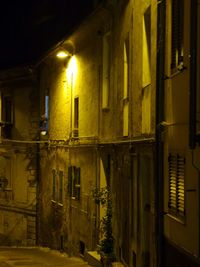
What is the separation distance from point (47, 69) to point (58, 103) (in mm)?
2566

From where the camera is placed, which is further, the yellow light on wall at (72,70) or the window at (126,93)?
the yellow light on wall at (72,70)

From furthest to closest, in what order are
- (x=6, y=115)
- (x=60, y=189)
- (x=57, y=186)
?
(x=6, y=115)
(x=57, y=186)
(x=60, y=189)

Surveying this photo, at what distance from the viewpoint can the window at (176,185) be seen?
351 inches

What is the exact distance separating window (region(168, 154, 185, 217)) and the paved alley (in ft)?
23.5

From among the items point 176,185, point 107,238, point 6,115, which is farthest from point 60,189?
point 176,185

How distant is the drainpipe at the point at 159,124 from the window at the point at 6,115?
54.7 feet

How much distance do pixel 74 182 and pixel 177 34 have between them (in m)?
10.8

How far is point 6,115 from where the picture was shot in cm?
2648

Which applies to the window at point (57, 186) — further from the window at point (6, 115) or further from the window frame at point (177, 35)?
the window frame at point (177, 35)

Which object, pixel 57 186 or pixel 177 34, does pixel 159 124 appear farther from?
pixel 57 186

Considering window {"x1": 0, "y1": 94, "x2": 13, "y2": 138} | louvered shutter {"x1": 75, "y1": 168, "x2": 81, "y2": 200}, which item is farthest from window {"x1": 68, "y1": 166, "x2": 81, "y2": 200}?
window {"x1": 0, "y1": 94, "x2": 13, "y2": 138}

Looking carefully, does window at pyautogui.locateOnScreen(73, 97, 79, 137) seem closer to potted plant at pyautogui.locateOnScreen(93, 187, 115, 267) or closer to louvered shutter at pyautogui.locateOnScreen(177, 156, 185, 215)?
potted plant at pyautogui.locateOnScreen(93, 187, 115, 267)

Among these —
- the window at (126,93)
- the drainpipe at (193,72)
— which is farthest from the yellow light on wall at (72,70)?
the drainpipe at (193,72)

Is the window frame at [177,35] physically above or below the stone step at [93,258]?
above
